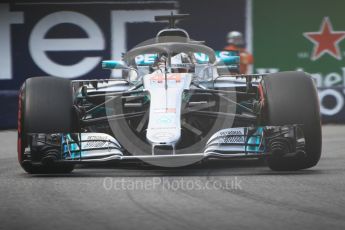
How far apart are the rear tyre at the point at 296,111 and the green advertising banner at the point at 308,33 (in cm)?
820

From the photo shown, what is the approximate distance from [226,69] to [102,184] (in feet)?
11.4

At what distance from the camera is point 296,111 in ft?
27.0

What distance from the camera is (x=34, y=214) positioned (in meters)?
5.85

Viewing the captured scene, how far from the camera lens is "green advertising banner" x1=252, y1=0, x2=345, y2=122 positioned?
1653 cm

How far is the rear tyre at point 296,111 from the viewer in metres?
8.23

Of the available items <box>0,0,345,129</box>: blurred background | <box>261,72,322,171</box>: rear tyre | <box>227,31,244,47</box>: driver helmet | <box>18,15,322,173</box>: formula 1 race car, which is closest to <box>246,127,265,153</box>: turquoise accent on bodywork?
<box>18,15,322,173</box>: formula 1 race car

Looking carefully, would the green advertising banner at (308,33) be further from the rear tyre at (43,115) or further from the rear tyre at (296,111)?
A: the rear tyre at (43,115)

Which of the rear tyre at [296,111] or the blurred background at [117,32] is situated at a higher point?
the blurred background at [117,32]

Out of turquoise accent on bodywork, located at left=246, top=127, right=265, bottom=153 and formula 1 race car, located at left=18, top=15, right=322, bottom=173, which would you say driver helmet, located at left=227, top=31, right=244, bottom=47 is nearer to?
formula 1 race car, located at left=18, top=15, right=322, bottom=173

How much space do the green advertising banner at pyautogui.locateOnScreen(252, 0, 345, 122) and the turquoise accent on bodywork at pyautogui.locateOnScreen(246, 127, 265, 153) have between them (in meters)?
8.63

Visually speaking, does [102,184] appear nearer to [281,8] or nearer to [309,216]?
[309,216]

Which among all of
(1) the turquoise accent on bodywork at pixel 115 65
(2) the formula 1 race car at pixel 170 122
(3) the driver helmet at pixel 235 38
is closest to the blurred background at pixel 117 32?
(3) the driver helmet at pixel 235 38


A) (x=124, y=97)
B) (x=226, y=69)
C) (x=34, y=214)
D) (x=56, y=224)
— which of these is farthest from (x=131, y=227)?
(x=226, y=69)
